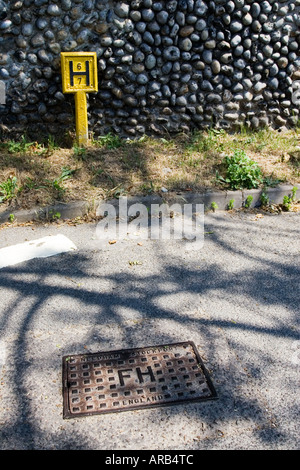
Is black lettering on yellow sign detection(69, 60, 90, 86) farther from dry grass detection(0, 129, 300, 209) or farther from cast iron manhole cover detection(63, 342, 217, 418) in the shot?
cast iron manhole cover detection(63, 342, 217, 418)

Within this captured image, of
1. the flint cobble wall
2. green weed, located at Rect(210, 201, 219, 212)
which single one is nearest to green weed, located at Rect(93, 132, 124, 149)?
the flint cobble wall

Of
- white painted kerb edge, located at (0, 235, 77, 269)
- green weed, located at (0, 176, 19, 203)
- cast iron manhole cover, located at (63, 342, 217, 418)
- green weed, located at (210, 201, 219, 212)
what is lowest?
cast iron manhole cover, located at (63, 342, 217, 418)

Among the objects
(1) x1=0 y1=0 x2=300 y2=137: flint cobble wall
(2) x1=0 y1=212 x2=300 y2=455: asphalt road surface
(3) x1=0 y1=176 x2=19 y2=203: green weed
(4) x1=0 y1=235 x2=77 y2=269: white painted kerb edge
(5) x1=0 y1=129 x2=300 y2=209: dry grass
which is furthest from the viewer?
(1) x1=0 y1=0 x2=300 y2=137: flint cobble wall

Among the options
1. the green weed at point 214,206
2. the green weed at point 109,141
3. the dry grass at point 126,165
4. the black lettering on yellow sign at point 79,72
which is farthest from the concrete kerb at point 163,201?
the black lettering on yellow sign at point 79,72

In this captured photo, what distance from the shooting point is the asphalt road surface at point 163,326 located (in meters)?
2.61

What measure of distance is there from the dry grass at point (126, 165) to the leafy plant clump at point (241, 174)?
0.15 meters

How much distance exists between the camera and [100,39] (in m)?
6.22

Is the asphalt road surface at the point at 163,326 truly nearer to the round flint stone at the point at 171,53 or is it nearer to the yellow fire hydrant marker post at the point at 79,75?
the yellow fire hydrant marker post at the point at 79,75

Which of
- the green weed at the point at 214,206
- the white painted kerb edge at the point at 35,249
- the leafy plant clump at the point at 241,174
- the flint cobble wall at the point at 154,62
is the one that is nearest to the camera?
the white painted kerb edge at the point at 35,249

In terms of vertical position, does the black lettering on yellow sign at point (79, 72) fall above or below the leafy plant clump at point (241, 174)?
above

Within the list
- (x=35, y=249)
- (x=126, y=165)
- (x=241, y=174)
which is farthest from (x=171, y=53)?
(x=35, y=249)

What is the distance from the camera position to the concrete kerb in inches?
201

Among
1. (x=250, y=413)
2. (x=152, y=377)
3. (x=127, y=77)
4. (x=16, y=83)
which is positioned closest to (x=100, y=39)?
(x=127, y=77)
